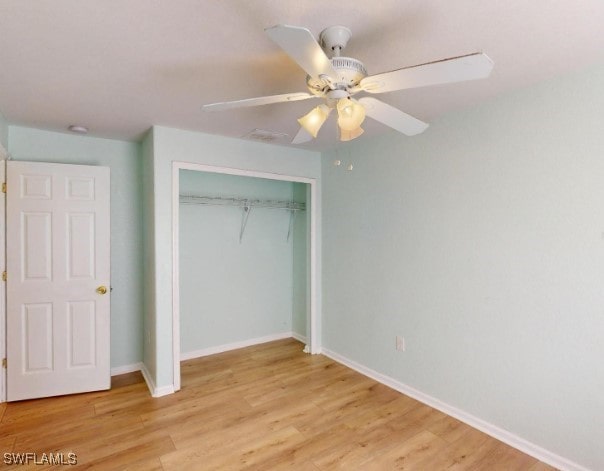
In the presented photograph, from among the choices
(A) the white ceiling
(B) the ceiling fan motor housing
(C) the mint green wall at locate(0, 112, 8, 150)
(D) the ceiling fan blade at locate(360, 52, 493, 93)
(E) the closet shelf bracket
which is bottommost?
(E) the closet shelf bracket

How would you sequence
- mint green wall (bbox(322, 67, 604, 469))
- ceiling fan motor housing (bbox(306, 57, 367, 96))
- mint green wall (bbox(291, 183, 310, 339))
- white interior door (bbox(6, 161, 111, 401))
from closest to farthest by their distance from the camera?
ceiling fan motor housing (bbox(306, 57, 367, 96)), mint green wall (bbox(322, 67, 604, 469)), white interior door (bbox(6, 161, 111, 401)), mint green wall (bbox(291, 183, 310, 339))

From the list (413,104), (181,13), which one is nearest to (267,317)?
(413,104)

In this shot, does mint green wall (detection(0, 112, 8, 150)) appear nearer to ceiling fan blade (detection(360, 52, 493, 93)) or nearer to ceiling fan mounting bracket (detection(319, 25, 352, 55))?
ceiling fan mounting bracket (detection(319, 25, 352, 55))

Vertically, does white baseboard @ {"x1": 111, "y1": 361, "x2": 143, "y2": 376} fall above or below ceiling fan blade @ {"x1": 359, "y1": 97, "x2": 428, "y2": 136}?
below

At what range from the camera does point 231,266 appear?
402 cm

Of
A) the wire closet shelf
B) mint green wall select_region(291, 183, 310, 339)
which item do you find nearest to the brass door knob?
the wire closet shelf

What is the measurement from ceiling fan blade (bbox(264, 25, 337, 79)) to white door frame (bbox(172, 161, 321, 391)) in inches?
78.8

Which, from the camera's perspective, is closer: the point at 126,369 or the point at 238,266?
the point at 126,369

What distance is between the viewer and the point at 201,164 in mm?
3096

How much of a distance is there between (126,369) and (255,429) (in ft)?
5.81

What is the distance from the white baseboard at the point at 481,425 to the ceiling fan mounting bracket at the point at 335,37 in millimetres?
2608

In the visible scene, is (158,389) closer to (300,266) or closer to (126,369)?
(126,369)

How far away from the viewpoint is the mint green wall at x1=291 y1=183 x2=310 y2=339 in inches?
168

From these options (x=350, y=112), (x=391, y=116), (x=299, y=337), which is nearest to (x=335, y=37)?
(x=350, y=112)
